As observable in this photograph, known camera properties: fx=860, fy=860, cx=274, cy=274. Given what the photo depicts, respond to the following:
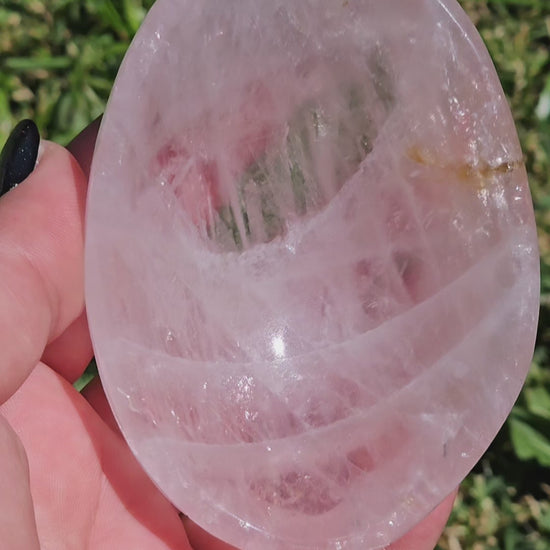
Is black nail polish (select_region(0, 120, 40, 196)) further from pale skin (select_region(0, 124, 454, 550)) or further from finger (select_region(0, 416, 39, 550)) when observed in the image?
finger (select_region(0, 416, 39, 550))

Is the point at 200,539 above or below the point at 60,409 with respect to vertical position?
below

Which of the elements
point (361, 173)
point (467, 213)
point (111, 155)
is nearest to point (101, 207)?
point (111, 155)

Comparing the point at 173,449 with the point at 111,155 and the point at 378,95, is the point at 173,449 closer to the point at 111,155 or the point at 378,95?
the point at 111,155

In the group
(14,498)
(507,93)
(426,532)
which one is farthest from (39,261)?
(507,93)

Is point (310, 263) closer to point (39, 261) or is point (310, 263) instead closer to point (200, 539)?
point (39, 261)

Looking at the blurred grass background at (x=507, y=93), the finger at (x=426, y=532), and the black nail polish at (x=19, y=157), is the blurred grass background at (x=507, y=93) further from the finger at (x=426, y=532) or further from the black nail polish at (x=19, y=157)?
the black nail polish at (x=19, y=157)

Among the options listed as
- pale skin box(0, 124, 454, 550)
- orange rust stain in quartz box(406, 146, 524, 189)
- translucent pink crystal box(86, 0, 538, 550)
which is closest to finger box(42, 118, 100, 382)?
pale skin box(0, 124, 454, 550)
